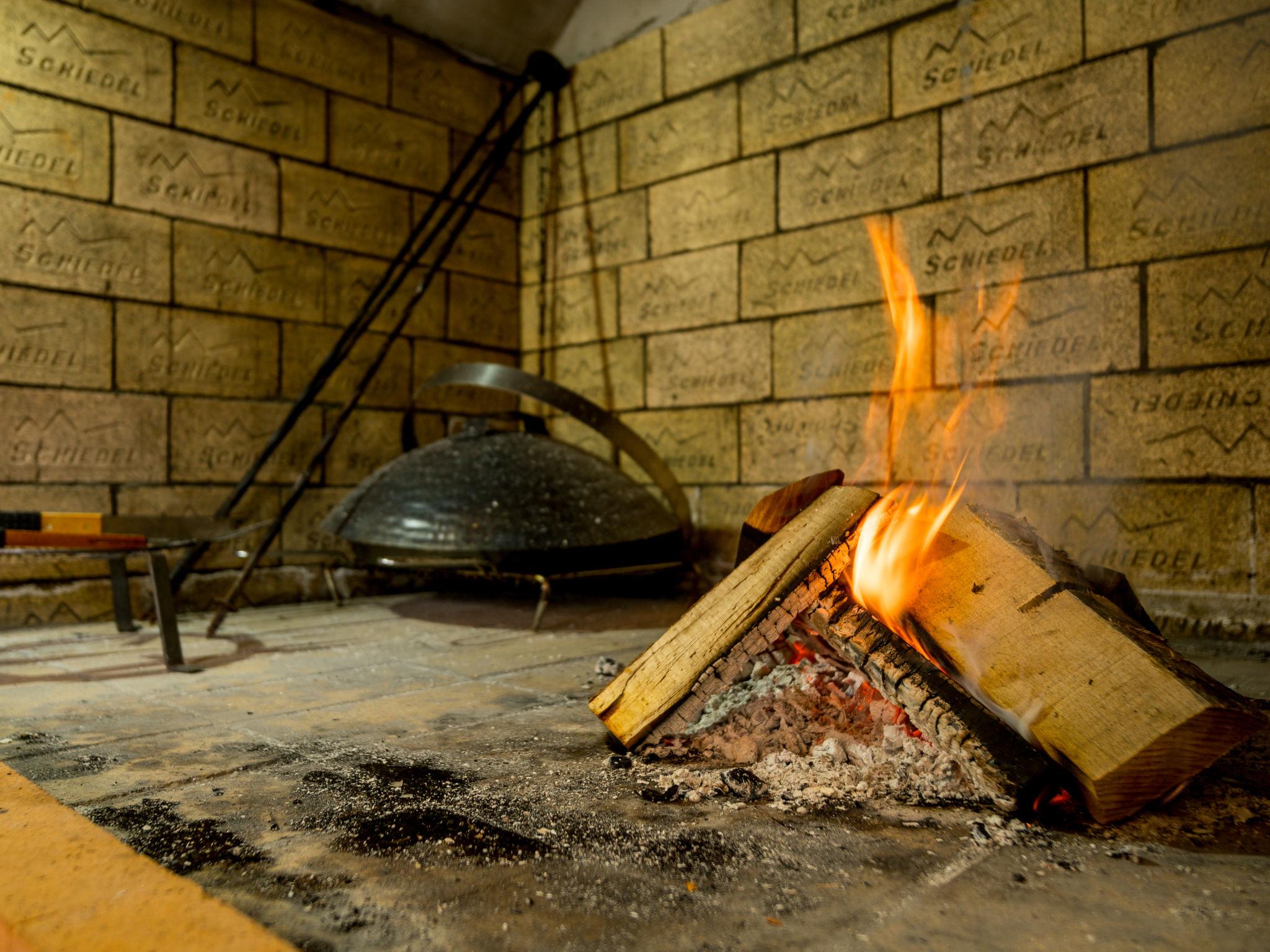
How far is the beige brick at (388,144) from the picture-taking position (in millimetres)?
5297

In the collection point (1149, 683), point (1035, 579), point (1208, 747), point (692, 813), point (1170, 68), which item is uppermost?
point (1170, 68)

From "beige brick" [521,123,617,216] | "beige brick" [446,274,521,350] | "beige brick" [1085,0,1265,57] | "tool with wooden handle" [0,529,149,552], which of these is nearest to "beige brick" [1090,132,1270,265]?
"beige brick" [1085,0,1265,57]

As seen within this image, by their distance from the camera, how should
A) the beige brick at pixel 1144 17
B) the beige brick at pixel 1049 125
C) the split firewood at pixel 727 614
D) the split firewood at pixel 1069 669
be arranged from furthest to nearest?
the beige brick at pixel 1049 125 → the beige brick at pixel 1144 17 → the split firewood at pixel 727 614 → the split firewood at pixel 1069 669

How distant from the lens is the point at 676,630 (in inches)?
88.8

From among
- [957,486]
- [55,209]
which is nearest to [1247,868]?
[957,486]

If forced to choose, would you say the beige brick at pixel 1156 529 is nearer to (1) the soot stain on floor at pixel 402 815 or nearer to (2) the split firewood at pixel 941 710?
(2) the split firewood at pixel 941 710

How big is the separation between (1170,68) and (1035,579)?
2829 mm

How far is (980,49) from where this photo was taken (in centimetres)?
412

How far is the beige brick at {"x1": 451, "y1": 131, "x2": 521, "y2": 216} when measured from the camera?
595 cm

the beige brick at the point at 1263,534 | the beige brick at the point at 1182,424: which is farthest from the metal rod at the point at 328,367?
the beige brick at the point at 1263,534

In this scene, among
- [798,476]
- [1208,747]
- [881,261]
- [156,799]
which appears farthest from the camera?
[798,476]

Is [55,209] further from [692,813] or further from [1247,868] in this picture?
[1247,868]

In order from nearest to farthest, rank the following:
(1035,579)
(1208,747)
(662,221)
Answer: (1208,747)
(1035,579)
(662,221)

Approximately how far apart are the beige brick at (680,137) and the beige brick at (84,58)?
270 centimetres
